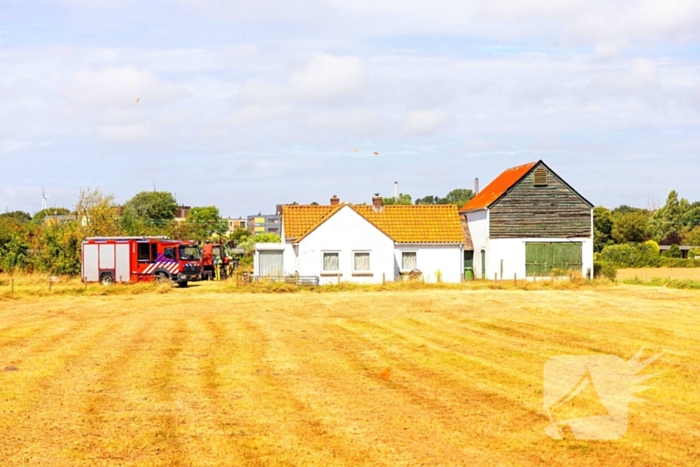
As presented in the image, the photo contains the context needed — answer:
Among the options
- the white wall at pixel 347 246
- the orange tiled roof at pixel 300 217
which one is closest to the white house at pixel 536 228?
the white wall at pixel 347 246

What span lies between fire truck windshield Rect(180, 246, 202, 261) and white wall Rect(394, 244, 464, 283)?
416 inches

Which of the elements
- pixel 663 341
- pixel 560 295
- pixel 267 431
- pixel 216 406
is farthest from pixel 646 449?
pixel 560 295

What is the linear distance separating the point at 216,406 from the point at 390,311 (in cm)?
1595

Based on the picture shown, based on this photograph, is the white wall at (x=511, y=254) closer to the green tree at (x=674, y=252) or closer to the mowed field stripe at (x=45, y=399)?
the mowed field stripe at (x=45, y=399)

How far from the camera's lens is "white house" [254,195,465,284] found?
40.4 m

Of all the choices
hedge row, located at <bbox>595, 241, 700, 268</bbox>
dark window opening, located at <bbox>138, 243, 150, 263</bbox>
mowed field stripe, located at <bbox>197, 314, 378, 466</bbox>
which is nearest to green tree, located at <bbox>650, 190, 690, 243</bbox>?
hedge row, located at <bbox>595, 241, 700, 268</bbox>

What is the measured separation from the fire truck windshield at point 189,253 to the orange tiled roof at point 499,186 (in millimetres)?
15707

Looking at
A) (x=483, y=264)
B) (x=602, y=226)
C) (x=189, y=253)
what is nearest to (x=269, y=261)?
(x=189, y=253)

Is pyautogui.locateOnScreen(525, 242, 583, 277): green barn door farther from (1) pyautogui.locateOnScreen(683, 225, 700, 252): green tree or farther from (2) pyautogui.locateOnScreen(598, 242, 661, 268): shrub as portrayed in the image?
(1) pyautogui.locateOnScreen(683, 225, 700, 252): green tree

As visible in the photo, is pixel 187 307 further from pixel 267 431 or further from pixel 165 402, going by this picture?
pixel 267 431

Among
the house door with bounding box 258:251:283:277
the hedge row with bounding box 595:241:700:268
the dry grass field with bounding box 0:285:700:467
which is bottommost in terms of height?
the dry grass field with bounding box 0:285:700:467

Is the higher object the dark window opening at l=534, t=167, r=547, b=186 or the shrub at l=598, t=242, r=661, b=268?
the dark window opening at l=534, t=167, r=547, b=186

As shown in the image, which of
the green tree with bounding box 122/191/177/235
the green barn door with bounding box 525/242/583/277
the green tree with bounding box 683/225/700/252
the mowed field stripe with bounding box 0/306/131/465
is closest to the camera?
the mowed field stripe with bounding box 0/306/131/465

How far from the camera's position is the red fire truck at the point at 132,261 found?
41.0 meters
